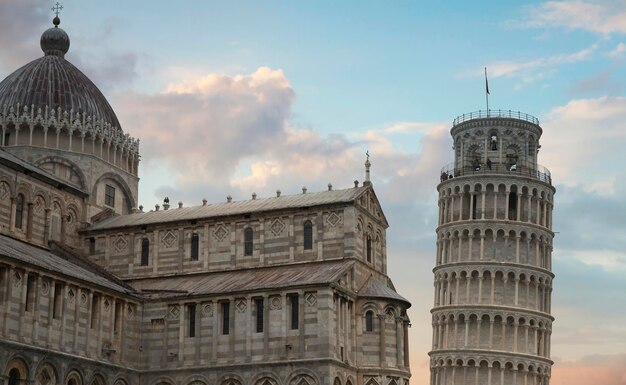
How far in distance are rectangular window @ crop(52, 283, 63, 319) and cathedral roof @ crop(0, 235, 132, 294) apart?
75cm

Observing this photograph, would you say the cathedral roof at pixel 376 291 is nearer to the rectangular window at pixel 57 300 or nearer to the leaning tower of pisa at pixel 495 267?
the rectangular window at pixel 57 300

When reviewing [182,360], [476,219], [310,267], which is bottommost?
[182,360]

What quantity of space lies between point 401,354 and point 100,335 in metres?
17.7

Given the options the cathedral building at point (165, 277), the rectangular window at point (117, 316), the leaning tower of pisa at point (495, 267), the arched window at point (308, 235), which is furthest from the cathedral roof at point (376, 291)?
the leaning tower of pisa at point (495, 267)

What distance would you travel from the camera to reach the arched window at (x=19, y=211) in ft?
222

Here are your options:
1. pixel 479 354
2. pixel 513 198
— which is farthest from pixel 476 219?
pixel 479 354

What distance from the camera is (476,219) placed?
105 m

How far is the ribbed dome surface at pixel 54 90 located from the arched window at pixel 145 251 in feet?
35.9

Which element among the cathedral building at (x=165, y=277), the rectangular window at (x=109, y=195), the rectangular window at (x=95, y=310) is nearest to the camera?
the cathedral building at (x=165, y=277)

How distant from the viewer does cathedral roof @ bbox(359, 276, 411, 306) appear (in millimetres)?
66562

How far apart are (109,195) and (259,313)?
18.9m

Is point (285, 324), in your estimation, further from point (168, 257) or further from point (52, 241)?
point (52, 241)

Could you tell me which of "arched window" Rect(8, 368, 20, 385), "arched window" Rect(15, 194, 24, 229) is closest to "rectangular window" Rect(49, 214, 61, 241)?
"arched window" Rect(15, 194, 24, 229)

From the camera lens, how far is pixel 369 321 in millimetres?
66688
